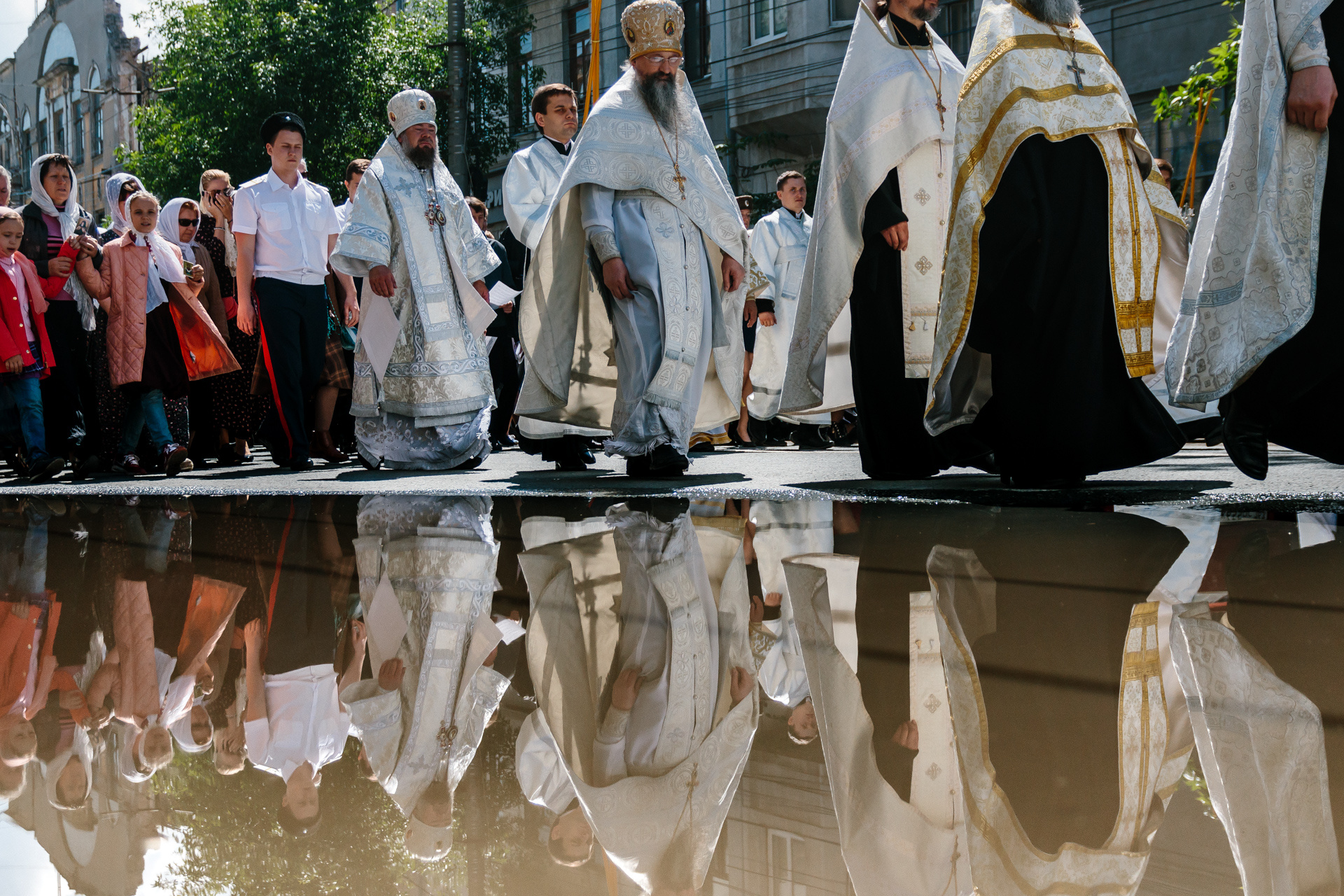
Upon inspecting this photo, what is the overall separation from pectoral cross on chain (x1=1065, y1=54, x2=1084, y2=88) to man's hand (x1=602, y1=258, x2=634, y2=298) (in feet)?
6.68

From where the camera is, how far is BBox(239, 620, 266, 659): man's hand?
2271mm

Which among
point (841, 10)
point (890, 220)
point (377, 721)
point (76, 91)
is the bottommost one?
point (377, 721)

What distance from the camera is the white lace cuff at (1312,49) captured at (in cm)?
422

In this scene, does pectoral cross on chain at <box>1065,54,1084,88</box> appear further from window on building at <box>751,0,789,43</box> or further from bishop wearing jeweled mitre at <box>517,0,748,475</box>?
window on building at <box>751,0,789,43</box>

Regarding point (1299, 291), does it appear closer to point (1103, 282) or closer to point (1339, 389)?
point (1339, 389)

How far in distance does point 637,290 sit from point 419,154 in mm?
2124

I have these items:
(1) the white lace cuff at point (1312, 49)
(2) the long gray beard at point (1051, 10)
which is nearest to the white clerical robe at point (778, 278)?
(2) the long gray beard at point (1051, 10)

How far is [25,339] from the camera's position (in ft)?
26.8

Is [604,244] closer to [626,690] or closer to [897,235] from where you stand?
[897,235]

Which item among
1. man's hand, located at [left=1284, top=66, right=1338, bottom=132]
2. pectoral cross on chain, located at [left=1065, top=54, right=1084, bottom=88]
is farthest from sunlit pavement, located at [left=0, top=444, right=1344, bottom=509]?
pectoral cross on chain, located at [left=1065, top=54, right=1084, bottom=88]

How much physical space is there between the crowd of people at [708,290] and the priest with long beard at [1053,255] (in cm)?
1

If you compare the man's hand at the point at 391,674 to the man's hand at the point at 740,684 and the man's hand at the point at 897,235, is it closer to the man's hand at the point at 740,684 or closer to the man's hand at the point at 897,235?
the man's hand at the point at 740,684

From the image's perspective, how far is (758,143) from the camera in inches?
891

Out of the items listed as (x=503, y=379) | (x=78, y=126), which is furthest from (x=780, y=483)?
(x=78, y=126)
